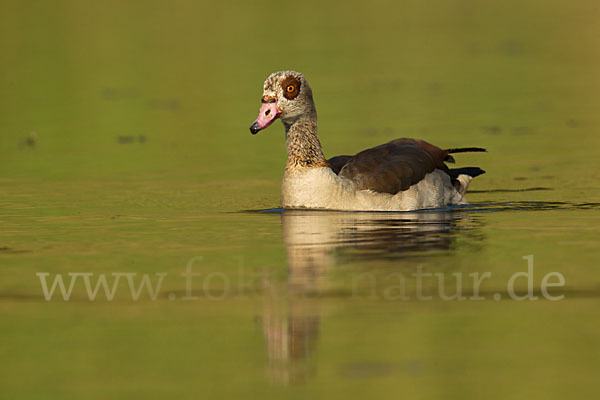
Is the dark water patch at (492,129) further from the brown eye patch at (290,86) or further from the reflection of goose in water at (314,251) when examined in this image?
the reflection of goose in water at (314,251)

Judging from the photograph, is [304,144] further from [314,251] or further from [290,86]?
[314,251]

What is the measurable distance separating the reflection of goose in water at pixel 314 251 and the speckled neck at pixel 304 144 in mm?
751

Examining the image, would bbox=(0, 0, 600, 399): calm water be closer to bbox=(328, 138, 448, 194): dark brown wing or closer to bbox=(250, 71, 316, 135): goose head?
bbox=(328, 138, 448, 194): dark brown wing

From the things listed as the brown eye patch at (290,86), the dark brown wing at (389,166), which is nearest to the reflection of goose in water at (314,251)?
the dark brown wing at (389,166)

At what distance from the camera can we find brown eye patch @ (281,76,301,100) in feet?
49.7

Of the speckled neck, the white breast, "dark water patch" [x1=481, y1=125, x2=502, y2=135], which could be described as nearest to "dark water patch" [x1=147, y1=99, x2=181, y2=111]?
"dark water patch" [x1=481, y1=125, x2=502, y2=135]

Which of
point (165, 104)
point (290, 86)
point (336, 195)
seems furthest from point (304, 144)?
point (165, 104)

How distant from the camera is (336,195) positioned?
1455 centimetres

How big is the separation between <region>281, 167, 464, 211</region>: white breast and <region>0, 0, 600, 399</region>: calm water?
272 millimetres

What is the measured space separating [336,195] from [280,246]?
239 centimetres

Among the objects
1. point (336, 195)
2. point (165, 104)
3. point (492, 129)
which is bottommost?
point (336, 195)

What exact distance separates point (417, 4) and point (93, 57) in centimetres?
2800

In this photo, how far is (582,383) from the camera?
295 inches

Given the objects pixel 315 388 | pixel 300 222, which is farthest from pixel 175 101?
pixel 315 388
